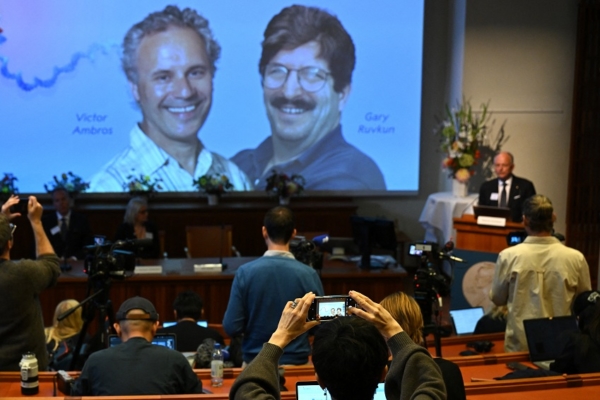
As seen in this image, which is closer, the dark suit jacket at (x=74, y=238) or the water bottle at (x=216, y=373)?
the water bottle at (x=216, y=373)

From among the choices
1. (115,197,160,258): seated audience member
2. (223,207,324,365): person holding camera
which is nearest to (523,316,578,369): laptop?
(223,207,324,365): person holding camera

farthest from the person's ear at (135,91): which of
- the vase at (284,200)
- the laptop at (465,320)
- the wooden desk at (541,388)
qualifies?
the wooden desk at (541,388)

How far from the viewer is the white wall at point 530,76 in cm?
866

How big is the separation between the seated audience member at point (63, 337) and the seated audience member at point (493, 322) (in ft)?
8.30

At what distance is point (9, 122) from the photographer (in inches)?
334

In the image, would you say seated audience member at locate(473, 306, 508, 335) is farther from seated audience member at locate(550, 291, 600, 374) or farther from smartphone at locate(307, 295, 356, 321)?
smartphone at locate(307, 295, 356, 321)

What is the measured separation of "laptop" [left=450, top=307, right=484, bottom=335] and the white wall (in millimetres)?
3826

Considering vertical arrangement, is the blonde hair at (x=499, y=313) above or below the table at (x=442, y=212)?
below

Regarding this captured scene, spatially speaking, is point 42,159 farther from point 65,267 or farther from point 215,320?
point 215,320

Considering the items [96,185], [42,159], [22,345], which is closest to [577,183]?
[96,185]

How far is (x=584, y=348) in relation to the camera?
3.39 meters

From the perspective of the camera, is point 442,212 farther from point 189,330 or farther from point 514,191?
point 189,330

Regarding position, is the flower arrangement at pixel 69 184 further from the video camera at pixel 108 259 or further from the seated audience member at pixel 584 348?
the seated audience member at pixel 584 348

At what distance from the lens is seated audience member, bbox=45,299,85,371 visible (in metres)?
4.51
